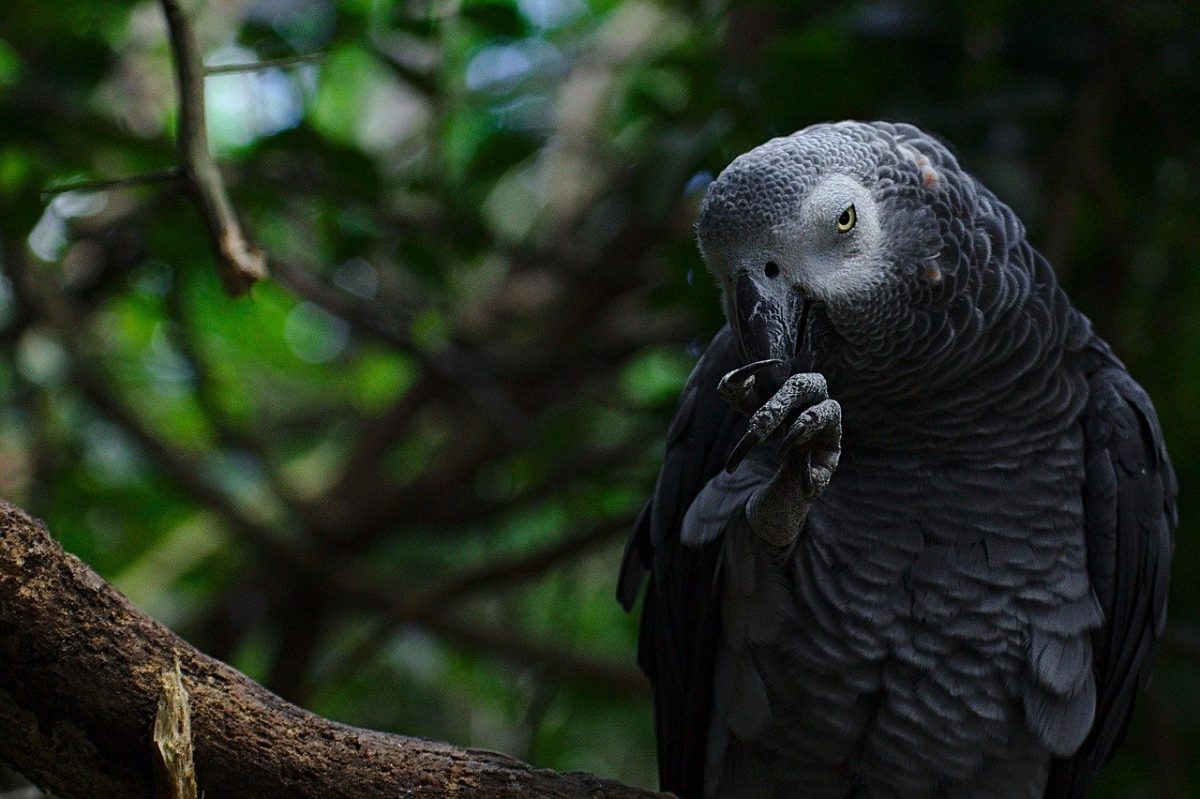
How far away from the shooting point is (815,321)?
5.59ft

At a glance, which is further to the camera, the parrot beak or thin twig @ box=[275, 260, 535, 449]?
thin twig @ box=[275, 260, 535, 449]

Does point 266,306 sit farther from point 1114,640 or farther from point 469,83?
point 1114,640

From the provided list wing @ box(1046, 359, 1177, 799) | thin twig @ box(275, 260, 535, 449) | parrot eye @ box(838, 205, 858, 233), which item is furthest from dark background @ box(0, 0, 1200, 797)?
parrot eye @ box(838, 205, 858, 233)

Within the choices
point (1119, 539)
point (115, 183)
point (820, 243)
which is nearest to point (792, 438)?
point (820, 243)

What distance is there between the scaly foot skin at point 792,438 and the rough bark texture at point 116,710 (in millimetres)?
655

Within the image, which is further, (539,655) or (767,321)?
(539,655)

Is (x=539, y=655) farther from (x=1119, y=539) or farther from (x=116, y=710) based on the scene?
(x=116, y=710)

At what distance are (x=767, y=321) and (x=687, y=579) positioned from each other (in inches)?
24.8

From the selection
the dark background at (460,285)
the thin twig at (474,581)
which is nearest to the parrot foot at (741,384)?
the dark background at (460,285)

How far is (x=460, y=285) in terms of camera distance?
379 cm

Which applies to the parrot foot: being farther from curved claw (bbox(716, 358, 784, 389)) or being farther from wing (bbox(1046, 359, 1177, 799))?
wing (bbox(1046, 359, 1177, 799))

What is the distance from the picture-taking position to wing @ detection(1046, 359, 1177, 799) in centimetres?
197

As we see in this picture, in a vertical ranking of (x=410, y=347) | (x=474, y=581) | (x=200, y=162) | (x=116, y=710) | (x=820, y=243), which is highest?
(x=410, y=347)

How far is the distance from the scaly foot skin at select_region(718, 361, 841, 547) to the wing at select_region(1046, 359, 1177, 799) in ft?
2.07
